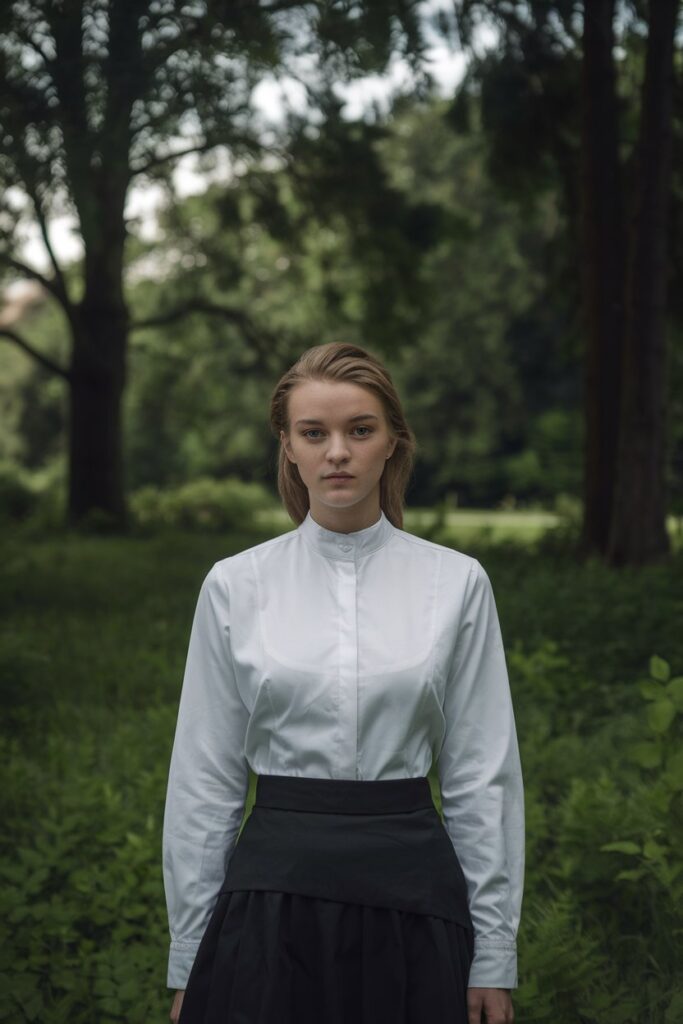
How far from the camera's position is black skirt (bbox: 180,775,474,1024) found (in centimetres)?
203

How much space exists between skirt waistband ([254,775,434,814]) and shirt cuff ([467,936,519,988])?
281mm

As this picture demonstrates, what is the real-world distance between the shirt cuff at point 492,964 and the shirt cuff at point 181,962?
1.67 feet

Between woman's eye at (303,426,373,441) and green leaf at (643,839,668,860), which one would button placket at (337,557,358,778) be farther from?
green leaf at (643,839,668,860)

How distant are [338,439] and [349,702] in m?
0.47

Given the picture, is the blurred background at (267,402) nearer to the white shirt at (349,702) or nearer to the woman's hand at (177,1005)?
the white shirt at (349,702)

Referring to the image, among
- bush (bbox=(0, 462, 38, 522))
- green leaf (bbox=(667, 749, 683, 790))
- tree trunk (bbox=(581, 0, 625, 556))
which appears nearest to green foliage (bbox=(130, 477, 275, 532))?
bush (bbox=(0, 462, 38, 522))

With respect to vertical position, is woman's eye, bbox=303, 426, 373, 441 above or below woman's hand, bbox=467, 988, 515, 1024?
above

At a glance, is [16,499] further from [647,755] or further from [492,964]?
[492,964]

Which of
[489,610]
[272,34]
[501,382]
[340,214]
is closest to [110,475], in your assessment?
[340,214]

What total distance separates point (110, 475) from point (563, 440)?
27844mm

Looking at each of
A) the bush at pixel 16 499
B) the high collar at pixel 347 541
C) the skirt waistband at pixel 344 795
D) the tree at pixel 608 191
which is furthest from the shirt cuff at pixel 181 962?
the bush at pixel 16 499

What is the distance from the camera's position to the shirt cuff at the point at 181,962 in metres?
2.15

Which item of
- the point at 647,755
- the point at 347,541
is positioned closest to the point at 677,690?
the point at 647,755

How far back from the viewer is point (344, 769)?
6.84ft
